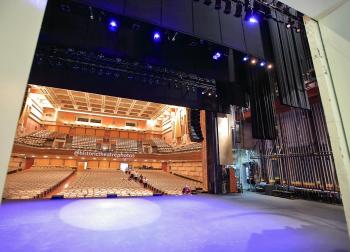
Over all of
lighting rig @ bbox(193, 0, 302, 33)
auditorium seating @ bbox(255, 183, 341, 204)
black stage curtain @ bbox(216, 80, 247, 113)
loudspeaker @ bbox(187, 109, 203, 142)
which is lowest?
auditorium seating @ bbox(255, 183, 341, 204)

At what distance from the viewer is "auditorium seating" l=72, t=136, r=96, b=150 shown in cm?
1849

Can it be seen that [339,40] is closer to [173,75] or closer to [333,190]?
[173,75]

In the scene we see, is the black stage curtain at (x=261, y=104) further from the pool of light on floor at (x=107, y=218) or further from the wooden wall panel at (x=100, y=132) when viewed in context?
the wooden wall panel at (x=100, y=132)

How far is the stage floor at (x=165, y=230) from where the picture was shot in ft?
9.82

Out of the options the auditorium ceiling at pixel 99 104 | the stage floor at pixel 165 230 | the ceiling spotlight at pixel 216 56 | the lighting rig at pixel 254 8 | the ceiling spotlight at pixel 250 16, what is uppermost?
the auditorium ceiling at pixel 99 104

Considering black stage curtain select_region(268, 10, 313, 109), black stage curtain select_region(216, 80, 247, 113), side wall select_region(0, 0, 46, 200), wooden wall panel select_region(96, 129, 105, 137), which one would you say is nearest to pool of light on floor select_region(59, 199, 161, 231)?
side wall select_region(0, 0, 46, 200)

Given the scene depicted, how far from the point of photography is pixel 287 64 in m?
6.25

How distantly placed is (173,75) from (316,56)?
6.84 meters

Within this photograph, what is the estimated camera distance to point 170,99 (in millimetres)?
8094

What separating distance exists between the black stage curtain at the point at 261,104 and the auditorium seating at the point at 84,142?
1586cm

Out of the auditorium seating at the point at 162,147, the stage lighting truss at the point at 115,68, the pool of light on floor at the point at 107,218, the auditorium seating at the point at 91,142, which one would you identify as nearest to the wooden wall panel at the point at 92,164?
the auditorium seating at the point at 91,142

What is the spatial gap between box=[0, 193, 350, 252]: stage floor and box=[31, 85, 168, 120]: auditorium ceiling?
13270 millimetres

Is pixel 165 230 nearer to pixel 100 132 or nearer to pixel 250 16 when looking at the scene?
pixel 250 16

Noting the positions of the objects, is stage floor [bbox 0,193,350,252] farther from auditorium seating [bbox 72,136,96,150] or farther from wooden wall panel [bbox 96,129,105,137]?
wooden wall panel [bbox 96,129,105,137]
